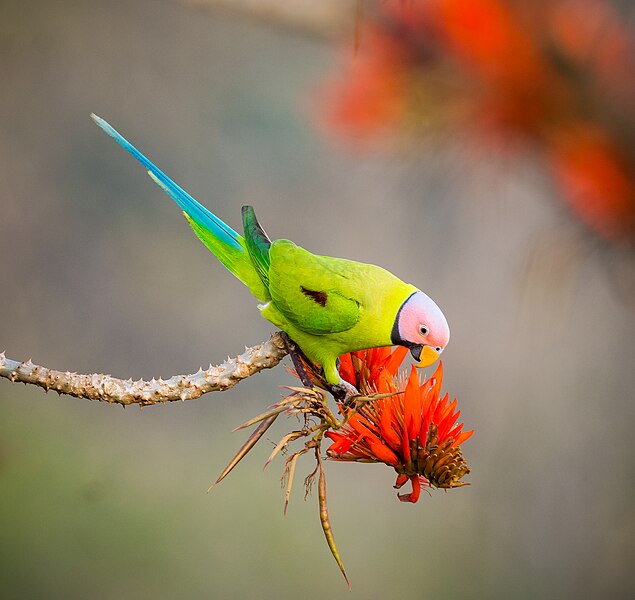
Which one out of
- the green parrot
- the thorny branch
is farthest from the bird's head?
the thorny branch

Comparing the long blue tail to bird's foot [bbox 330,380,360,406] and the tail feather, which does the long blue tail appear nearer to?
the tail feather

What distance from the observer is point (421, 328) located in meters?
0.42

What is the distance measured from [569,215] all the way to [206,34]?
965 millimetres

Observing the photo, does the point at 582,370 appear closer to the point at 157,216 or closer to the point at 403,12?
the point at 157,216

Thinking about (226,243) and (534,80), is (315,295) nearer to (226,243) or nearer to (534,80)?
(226,243)

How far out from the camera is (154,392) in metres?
0.36

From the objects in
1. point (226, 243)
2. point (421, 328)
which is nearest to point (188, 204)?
point (226, 243)

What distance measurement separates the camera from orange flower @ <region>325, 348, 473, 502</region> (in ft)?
1.27

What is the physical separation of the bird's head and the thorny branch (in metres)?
0.10

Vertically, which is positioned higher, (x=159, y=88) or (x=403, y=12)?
(x=159, y=88)

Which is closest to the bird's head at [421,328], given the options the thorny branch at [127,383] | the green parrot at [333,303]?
the green parrot at [333,303]

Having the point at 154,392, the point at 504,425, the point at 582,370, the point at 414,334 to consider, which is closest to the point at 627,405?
the point at 582,370

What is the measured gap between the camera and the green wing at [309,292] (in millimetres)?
424

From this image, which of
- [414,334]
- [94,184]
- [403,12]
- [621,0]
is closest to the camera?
[403,12]
